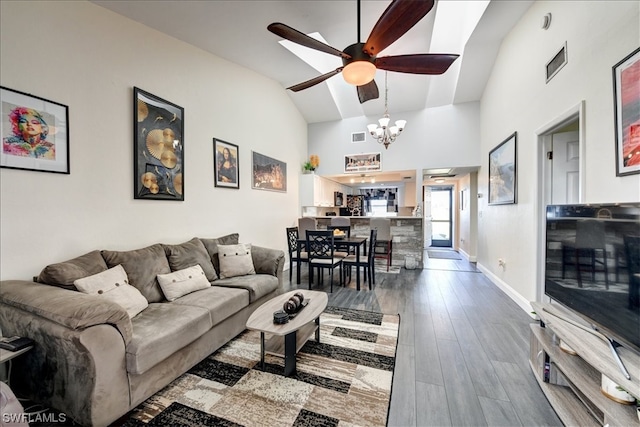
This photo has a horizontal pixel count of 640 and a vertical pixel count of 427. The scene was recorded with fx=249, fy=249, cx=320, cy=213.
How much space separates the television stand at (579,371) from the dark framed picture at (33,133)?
12.2ft

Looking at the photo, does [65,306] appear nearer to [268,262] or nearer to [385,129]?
[268,262]

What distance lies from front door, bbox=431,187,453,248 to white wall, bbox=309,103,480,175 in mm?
3301

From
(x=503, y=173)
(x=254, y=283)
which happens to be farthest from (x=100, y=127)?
(x=503, y=173)

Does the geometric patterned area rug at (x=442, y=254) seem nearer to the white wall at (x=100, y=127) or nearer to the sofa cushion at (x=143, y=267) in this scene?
the white wall at (x=100, y=127)

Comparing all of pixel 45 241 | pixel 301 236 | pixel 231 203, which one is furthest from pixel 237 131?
pixel 45 241

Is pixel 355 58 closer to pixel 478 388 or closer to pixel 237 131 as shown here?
pixel 237 131

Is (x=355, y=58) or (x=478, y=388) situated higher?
(x=355, y=58)

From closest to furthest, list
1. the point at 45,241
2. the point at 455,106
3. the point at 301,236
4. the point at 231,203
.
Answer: the point at 45,241 → the point at 231,203 → the point at 301,236 → the point at 455,106

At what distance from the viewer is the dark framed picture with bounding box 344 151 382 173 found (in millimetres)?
6195

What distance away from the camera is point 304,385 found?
181 cm

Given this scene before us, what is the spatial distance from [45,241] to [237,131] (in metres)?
2.74

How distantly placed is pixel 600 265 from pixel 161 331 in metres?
2.73

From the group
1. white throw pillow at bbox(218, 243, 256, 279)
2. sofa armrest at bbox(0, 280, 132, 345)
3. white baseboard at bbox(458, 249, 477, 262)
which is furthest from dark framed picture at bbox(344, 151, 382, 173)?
sofa armrest at bbox(0, 280, 132, 345)

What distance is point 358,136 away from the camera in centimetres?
634
